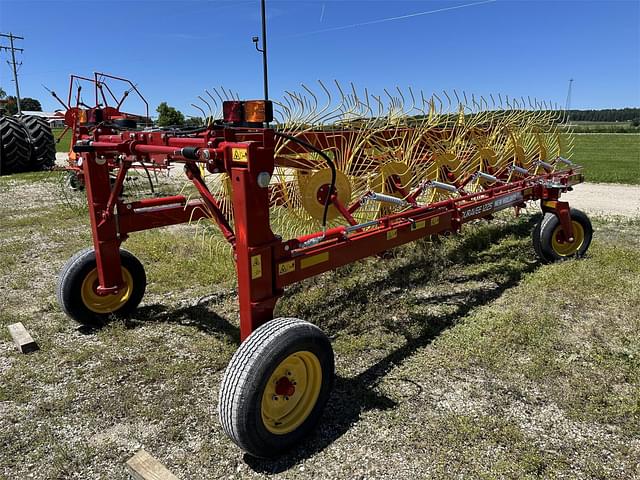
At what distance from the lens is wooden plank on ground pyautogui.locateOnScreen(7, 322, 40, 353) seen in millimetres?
3761

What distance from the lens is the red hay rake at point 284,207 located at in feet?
8.38

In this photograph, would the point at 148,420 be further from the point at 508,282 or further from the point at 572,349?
the point at 508,282

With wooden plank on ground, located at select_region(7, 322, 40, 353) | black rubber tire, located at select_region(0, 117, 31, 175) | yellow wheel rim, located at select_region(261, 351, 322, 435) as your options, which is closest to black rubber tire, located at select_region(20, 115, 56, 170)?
black rubber tire, located at select_region(0, 117, 31, 175)

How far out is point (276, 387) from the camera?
2613 mm

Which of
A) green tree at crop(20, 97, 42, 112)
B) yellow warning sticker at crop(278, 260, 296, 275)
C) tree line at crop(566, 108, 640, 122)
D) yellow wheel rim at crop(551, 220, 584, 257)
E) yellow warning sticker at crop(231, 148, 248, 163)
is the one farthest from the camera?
tree line at crop(566, 108, 640, 122)

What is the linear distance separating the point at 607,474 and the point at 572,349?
4.31 feet

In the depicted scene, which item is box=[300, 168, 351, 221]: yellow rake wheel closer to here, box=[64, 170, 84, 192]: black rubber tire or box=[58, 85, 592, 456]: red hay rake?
box=[58, 85, 592, 456]: red hay rake

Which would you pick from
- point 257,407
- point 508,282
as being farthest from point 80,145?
point 508,282

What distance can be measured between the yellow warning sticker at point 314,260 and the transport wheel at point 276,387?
461 millimetres

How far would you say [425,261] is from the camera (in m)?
5.75

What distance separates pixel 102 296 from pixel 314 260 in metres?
2.18

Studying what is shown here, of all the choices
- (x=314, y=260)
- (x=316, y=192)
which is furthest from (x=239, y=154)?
(x=316, y=192)

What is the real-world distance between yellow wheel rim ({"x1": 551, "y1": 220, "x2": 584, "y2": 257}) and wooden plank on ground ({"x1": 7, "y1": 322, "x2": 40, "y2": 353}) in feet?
17.0

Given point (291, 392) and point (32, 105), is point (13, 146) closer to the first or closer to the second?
point (291, 392)
